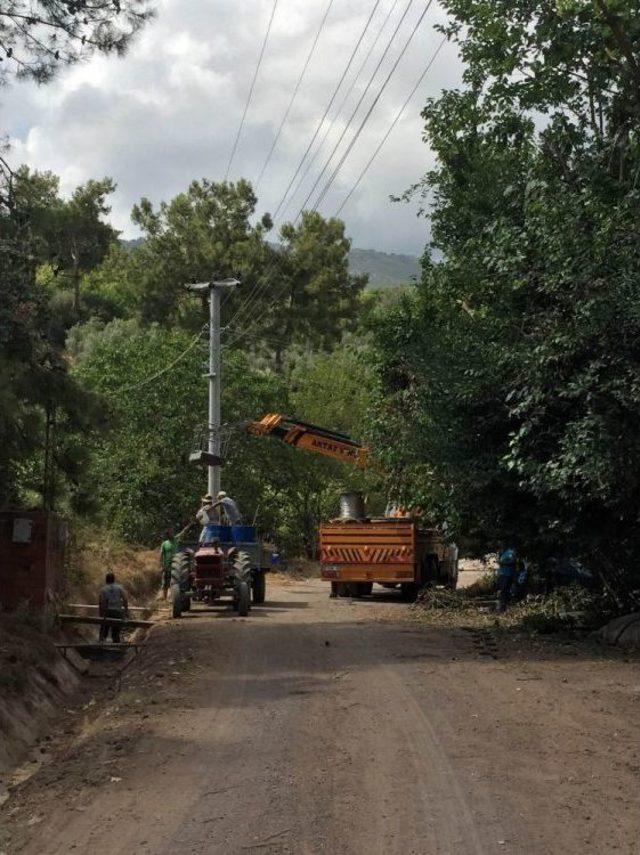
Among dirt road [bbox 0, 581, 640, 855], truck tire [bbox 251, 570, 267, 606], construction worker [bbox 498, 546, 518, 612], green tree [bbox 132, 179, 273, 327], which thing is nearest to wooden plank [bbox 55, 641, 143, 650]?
dirt road [bbox 0, 581, 640, 855]

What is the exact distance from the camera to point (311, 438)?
28.8 metres

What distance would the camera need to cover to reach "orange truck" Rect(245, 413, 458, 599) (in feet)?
87.8

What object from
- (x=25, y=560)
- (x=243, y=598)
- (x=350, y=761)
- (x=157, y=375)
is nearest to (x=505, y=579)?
(x=243, y=598)

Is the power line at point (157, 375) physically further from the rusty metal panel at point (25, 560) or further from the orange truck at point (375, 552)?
the rusty metal panel at point (25, 560)

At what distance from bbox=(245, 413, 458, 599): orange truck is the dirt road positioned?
37.4ft

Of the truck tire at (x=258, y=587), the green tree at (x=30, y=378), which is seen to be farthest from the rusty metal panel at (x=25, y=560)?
the truck tire at (x=258, y=587)

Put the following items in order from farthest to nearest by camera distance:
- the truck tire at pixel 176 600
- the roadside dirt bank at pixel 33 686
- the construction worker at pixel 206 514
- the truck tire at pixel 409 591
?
the truck tire at pixel 409 591, the construction worker at pixel 206 514, the truck tire at pixel 176 600, the roadside dirt bank at pixel 33 686

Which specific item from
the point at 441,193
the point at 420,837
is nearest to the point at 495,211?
the point at 441,193

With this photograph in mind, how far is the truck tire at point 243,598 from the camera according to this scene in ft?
72.0

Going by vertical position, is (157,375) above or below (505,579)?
above

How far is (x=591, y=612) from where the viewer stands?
19.6 meters

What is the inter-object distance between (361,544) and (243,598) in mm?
5739

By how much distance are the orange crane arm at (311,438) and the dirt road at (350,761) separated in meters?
13.5

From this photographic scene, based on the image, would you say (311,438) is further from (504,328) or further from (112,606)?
(504,328)
